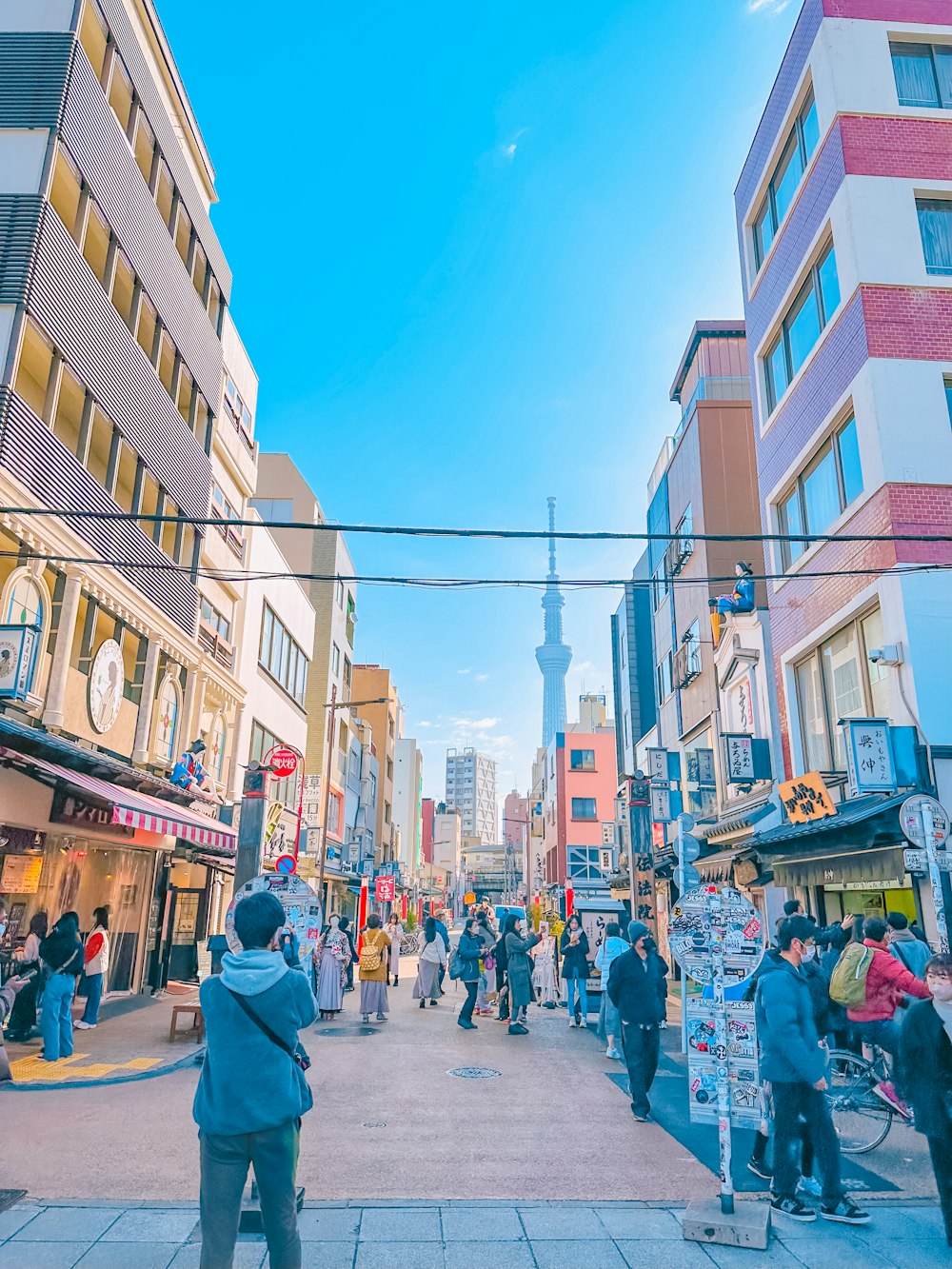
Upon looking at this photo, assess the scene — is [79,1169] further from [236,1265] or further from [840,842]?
[840,842]

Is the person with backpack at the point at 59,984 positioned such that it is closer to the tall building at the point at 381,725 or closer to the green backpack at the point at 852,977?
the green backpack at the point at 852,977

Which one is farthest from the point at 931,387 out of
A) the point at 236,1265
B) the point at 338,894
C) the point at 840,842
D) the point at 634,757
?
the point at 338,894

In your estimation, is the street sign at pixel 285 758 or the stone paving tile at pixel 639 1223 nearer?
the stone paving tile at pixel 639 1223

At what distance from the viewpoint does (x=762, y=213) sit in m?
20.5

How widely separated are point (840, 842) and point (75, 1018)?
12437 millimetres

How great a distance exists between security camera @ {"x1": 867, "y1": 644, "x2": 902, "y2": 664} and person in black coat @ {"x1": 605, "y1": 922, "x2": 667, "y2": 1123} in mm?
6387

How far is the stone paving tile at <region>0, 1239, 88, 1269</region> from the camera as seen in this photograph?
4859 millimetres

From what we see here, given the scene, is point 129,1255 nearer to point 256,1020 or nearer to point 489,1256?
point 489,1256

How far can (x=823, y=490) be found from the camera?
1656 cm

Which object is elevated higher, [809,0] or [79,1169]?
[809,0]

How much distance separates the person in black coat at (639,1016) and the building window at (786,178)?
15.4 meters

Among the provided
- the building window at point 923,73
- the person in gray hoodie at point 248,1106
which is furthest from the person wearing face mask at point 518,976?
the building window at point 923,73

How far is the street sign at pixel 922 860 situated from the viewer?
973 centimetres

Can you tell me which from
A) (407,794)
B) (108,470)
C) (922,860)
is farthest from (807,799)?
(407,794)
